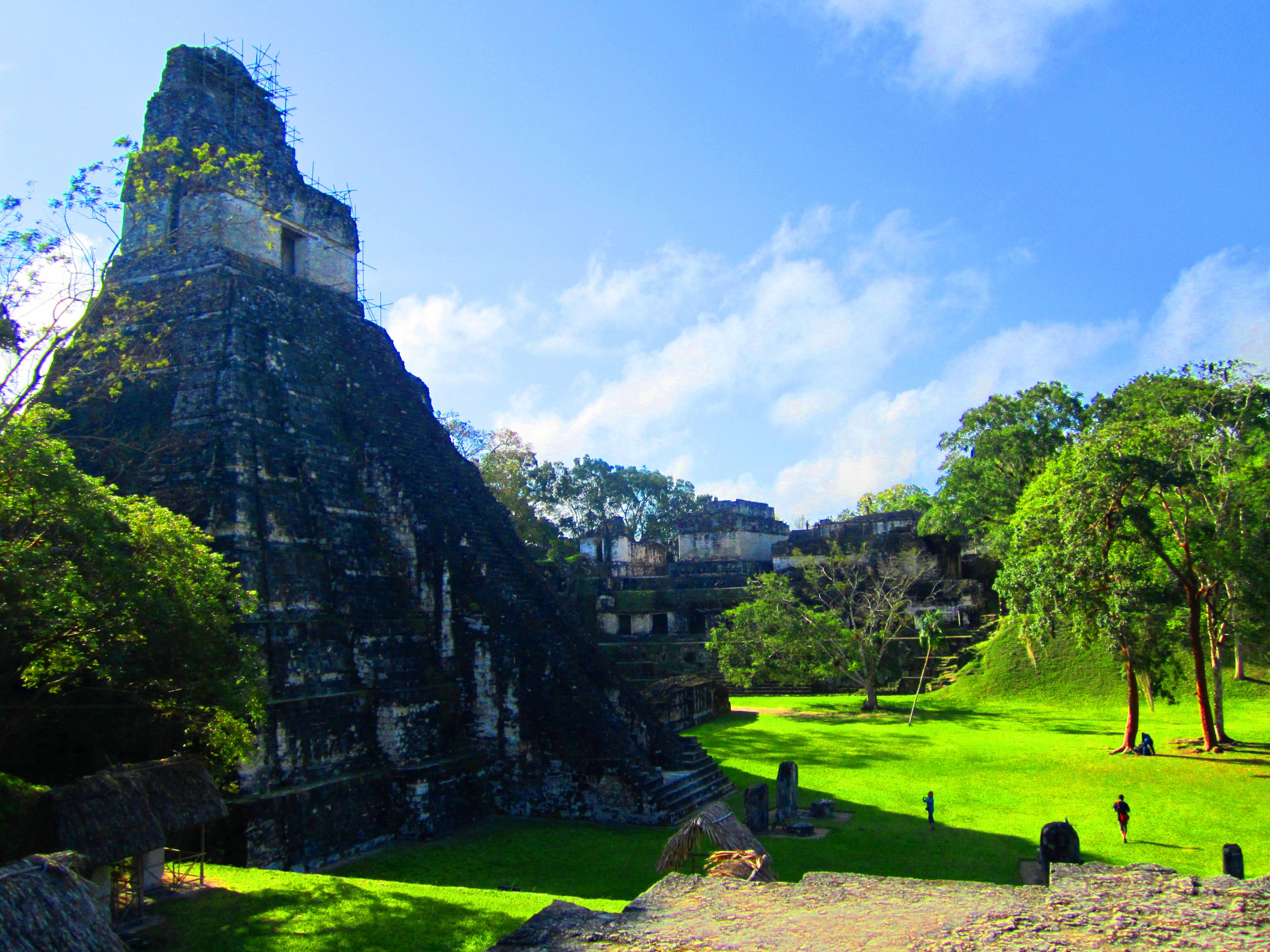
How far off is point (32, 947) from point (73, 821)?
211 centimetres

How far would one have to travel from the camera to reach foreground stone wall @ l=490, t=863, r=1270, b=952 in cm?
356

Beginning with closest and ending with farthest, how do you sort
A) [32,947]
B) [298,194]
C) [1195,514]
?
[32,947], [298,194], [1195,514]

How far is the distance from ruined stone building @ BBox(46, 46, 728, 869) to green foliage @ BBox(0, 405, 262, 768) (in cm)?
214

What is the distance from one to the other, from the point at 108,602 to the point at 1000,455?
3032 centimetres

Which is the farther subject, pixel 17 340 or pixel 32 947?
pixel 17 340

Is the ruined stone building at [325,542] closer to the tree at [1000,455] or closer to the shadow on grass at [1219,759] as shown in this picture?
the shadow on grass at [1219,759]

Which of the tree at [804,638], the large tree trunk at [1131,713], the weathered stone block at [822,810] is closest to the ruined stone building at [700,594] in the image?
the tree at [804,638]

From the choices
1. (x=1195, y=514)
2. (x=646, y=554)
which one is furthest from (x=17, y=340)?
(x=646, y=554)

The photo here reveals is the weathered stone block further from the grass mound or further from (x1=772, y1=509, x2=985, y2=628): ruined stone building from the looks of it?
(x1=772, y1=509, x2=985, y2=628): ruined stone building

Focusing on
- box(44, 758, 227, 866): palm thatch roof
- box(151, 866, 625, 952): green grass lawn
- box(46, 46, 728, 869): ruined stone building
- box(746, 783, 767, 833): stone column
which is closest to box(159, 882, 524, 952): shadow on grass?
box(151, 866, 625, 952): green grass lawn

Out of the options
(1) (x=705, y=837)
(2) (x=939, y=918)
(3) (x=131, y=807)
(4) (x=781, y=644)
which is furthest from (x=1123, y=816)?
(4) (x=781, y=644)

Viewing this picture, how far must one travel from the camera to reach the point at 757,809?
36.3 feet

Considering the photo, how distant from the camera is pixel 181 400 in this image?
11.4 m

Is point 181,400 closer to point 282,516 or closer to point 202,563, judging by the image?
point 282,516
